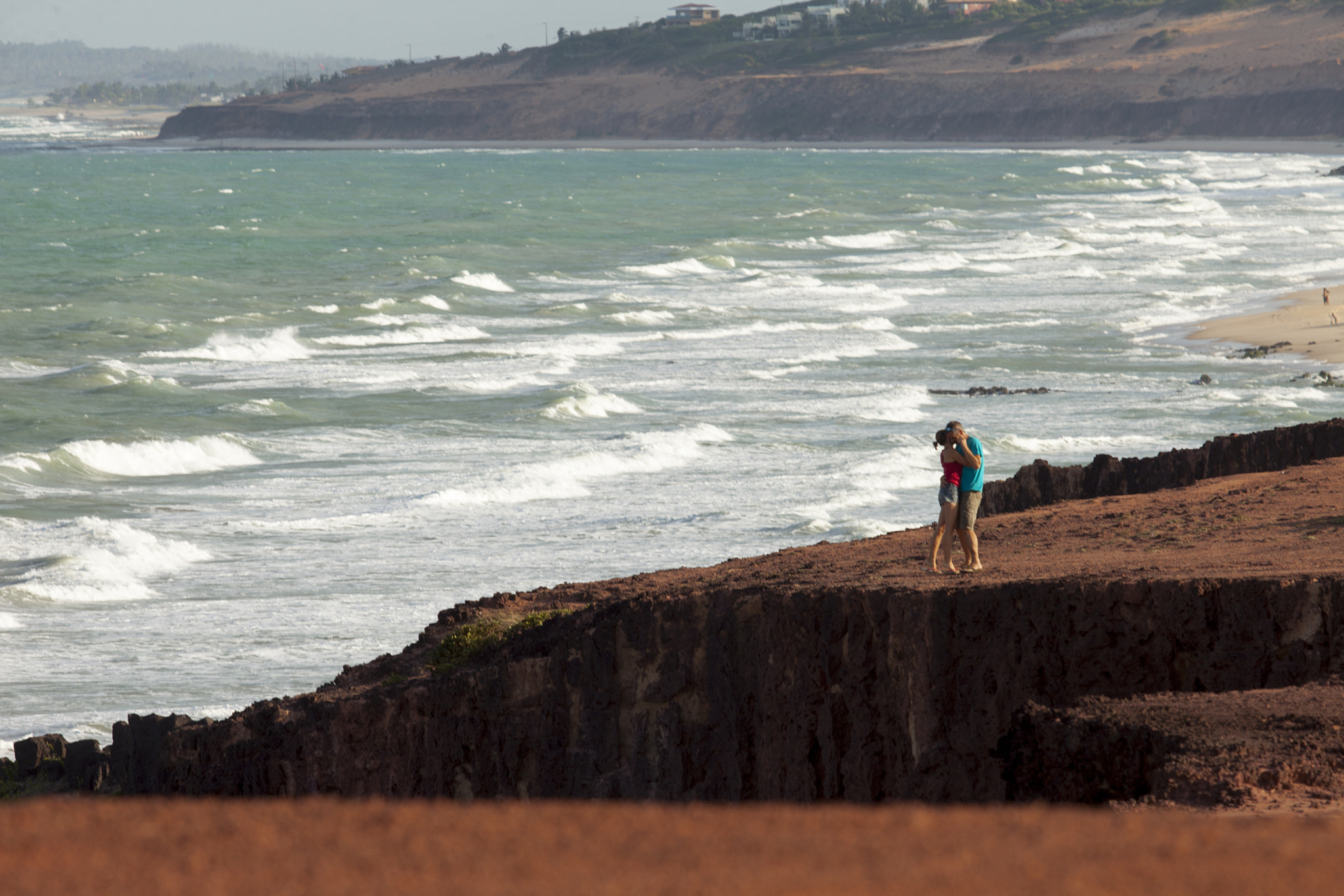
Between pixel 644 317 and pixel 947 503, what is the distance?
109ft

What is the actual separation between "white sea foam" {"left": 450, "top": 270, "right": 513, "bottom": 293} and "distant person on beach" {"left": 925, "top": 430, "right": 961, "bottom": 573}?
41.0 meters

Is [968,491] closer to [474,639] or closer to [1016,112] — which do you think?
[474,639]

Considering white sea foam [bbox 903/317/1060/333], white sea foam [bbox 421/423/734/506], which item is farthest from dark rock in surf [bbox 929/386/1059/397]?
Answer: white sea foam [bbox 903/317/1060/333]

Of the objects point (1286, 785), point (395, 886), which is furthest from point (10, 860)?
point (1286, 785)

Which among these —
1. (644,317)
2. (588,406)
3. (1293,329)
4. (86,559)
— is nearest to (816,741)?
(86,559)

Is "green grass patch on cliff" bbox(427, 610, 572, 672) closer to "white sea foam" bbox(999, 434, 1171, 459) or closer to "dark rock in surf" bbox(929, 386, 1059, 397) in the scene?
"white sea foam" bbox(999, 434, 1171, 459)

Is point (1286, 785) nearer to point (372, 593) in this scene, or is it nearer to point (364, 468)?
point (372, 593)

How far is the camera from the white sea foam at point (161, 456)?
84.7ft

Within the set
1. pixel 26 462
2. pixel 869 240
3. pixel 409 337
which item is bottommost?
pixel 26 462

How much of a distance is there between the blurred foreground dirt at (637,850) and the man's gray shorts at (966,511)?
6.14 meters

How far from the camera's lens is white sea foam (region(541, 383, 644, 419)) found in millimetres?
29984

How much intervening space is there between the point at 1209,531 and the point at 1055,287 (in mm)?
38780

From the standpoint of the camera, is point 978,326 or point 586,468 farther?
point 978,326

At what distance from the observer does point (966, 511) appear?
12.1m
